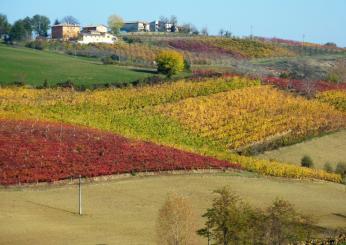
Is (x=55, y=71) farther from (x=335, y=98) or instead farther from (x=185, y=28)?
(x=185, y=28)

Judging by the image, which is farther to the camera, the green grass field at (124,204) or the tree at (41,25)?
the tree at (41,25)

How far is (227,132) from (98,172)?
2136cm

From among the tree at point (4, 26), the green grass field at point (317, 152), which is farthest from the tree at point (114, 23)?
the green grass field at point (317, 152)

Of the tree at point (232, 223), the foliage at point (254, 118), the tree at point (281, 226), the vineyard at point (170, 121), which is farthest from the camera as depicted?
the foliage at point (254, 118)

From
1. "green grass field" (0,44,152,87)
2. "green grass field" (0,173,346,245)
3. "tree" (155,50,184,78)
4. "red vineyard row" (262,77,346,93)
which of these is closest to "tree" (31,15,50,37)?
"green grass field" (0,44,152,87)

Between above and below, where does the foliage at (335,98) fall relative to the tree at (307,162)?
above

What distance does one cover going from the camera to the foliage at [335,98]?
76.9 m

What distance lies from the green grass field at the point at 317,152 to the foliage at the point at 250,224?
29.2 meters

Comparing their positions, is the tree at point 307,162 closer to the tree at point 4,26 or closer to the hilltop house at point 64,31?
the tree at point 4,26

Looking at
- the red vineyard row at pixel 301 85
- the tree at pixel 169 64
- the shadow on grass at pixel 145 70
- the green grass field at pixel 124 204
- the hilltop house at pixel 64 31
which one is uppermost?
the hilltop house at pixel 64 31

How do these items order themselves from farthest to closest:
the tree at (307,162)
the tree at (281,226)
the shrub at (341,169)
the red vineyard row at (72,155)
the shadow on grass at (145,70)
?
the shadow on grass at (145,70), the tree at (307,162), the shrub at (341,169), the red vineyard row at (72,155), the tree at (281,226)

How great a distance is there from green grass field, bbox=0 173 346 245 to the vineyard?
2.09m

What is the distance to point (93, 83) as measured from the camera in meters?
77.0

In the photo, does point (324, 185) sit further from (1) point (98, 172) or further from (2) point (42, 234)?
(2) point (42, 234)
